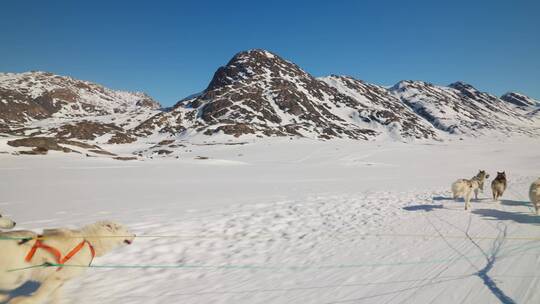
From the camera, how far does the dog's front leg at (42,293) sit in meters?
4.41

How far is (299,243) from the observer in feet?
28.9

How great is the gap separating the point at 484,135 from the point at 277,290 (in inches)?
8624

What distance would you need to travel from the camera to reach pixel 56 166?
86.1 feet

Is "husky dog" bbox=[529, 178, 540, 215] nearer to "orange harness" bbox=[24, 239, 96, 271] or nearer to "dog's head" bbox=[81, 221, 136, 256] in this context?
"dog's head" bbox=[81, 221, 136, 256]

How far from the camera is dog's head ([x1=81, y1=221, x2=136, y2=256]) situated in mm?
5379

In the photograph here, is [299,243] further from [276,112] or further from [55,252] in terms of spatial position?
[276,112]

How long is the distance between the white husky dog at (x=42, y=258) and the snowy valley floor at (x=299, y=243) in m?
0.95

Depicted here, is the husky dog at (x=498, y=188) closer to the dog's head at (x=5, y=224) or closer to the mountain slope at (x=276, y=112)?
the dog's head at (x=5, y=224)

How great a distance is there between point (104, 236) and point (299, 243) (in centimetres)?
512

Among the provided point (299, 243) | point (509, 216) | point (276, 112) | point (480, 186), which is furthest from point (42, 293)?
point (276, 112)

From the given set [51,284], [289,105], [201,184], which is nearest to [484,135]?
[289,105]

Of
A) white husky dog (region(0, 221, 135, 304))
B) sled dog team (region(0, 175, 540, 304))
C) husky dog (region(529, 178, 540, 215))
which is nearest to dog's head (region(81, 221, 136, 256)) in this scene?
sled dog team (region(0, 175, 540, 304))

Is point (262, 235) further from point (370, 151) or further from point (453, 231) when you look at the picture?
point (370, 151)

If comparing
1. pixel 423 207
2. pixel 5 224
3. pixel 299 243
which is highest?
pixel 5 224
